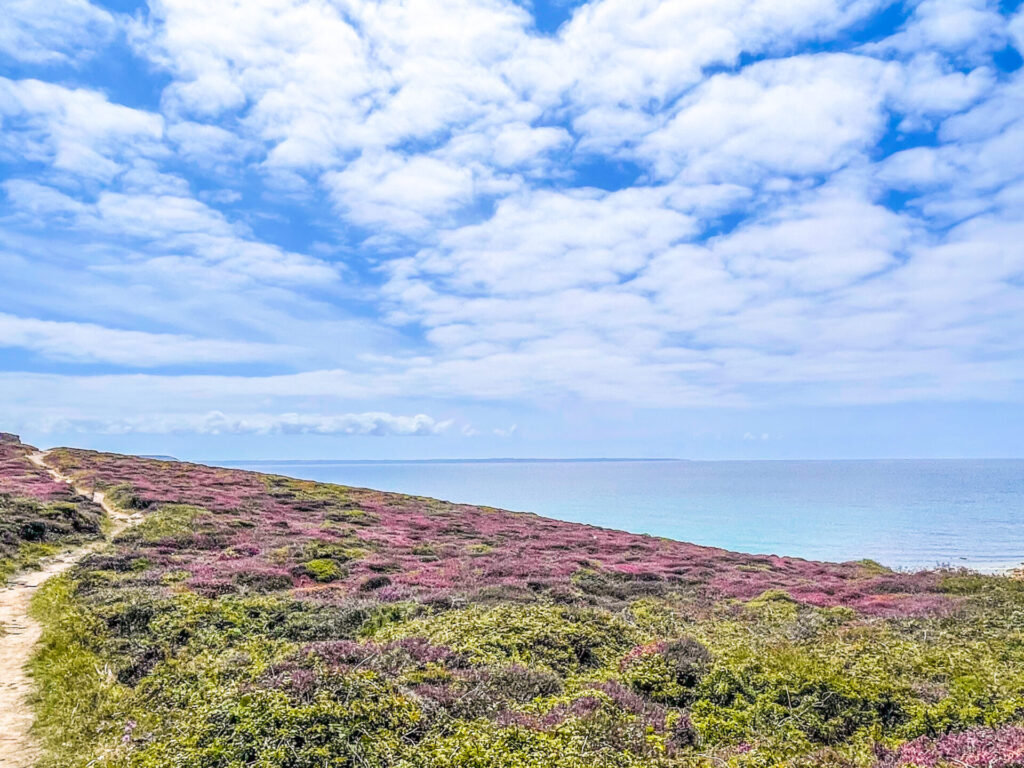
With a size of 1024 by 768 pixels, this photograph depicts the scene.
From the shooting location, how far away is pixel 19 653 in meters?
13.3

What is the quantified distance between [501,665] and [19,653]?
10.7 meters

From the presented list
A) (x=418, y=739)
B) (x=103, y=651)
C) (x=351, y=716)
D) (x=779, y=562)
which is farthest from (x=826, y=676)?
(x=779, y=562)

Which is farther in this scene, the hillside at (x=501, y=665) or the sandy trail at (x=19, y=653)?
the sandy trail at (x=19, y=653)

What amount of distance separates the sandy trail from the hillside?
0.31 m

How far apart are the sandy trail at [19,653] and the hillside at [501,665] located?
1.03ft

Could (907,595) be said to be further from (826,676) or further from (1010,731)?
(1010,731)

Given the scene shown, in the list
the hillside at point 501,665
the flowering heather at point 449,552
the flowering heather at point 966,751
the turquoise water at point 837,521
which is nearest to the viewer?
the flowering heather at point 966,751

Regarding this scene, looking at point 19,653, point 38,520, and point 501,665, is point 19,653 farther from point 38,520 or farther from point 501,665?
point 38,520

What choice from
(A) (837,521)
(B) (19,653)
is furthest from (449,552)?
(A) (837,521)

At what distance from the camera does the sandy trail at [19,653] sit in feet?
30.6

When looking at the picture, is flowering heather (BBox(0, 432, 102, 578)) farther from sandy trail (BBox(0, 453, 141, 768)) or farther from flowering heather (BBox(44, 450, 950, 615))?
flowering heather (BBox(44, 450, 950, 615))

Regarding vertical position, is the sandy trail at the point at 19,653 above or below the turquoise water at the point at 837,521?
below

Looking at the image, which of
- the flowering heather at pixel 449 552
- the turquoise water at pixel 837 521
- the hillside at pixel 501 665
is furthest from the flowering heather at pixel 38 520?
the turquoise water at pixel 837 521

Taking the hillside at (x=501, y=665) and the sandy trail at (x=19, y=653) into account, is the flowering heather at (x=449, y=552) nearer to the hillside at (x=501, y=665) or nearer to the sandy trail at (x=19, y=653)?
the hillside at (x=501, y=665)
